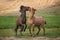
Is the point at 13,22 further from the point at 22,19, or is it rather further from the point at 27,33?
the point at 27,33

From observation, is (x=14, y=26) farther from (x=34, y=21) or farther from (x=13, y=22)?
(x=34, y=21)

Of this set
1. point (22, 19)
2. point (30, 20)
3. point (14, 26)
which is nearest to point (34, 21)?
point (30, 20)

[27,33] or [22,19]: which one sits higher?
[22,19]

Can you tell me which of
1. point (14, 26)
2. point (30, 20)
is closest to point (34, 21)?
point (30, 20)

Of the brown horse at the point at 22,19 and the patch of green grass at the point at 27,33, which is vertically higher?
the brown horse at the point at 22,19

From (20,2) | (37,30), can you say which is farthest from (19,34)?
(20,2)

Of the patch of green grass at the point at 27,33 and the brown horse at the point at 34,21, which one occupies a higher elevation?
the brown horse at the point at 34,21

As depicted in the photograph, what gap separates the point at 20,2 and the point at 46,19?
405 millimetres

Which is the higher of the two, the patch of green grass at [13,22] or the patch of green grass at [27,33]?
the patch of green grass at [13,22]

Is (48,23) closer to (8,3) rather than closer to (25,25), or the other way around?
(25,25)

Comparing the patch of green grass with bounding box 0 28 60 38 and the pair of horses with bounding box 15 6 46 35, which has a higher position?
the pair of horses with bounding box 15 6 46 35

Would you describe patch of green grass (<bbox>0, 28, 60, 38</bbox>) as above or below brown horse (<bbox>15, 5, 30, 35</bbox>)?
below

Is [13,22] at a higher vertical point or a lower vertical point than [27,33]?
higher

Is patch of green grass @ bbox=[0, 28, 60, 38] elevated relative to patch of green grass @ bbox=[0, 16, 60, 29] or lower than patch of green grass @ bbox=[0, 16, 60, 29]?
Result: lower
